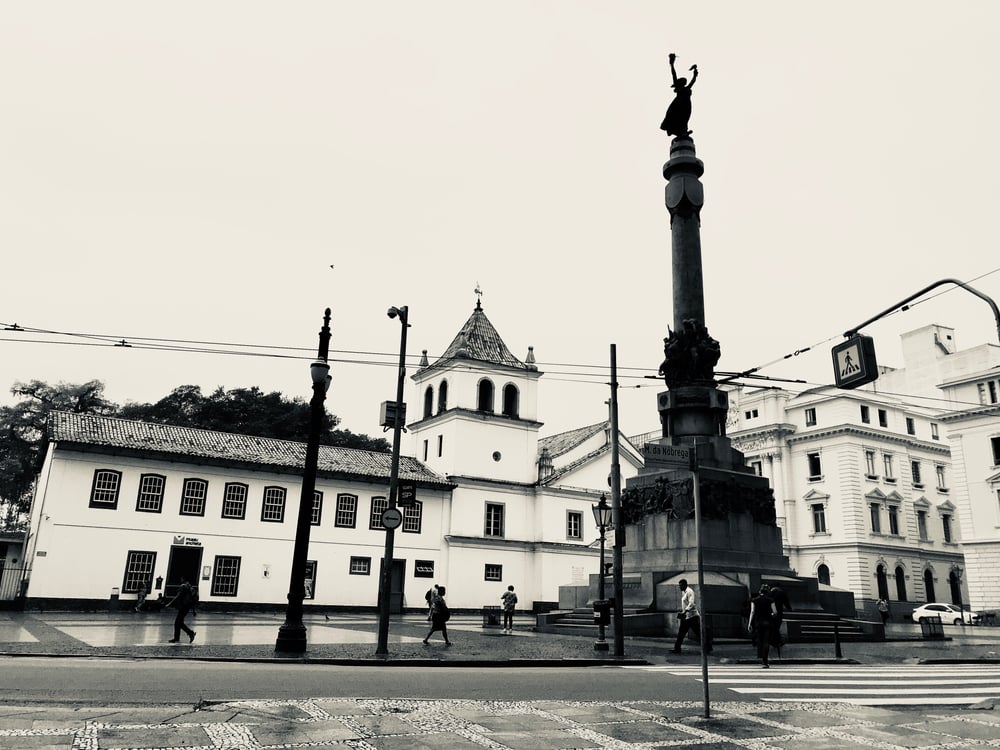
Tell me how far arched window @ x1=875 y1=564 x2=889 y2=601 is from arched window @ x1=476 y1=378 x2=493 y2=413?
30.2m

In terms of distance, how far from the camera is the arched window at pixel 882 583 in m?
54.8

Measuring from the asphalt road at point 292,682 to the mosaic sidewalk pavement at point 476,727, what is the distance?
779mm

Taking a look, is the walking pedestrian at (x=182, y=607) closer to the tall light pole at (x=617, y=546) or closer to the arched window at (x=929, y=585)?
the tall light pole at (x=617, y=546)

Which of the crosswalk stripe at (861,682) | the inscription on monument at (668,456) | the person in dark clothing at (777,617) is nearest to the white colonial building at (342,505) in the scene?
the person in dark clothing at (777,617)

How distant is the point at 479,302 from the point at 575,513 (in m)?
15.6

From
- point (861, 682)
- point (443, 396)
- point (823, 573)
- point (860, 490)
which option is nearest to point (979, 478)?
point (860, 490)

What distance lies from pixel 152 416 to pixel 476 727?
2378 inches

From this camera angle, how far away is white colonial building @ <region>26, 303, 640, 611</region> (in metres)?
34.6

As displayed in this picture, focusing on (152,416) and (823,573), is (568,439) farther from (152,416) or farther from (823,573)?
(152,416)

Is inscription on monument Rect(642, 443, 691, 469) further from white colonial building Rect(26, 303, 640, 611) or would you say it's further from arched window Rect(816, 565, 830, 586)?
arched window Rect(816, 565, 830, 586)

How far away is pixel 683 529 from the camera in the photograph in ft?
69.6

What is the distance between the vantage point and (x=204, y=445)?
1523 inches

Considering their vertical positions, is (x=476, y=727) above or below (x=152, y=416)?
below

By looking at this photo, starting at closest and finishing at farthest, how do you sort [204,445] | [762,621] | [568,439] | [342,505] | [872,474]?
1. [762,621]
2. [204,445]
3. [342,505]
4. [568,439]
5. [872,474]
